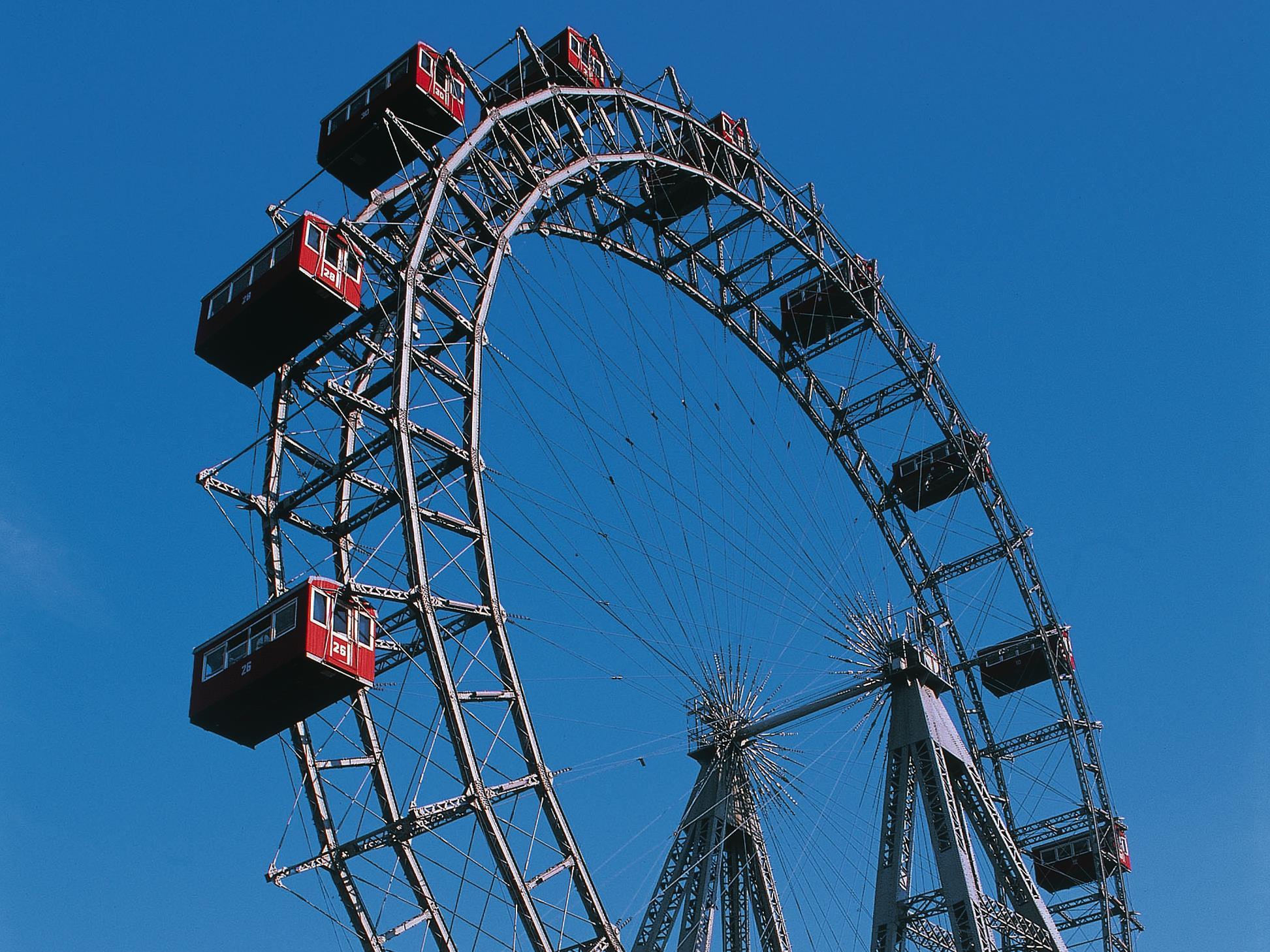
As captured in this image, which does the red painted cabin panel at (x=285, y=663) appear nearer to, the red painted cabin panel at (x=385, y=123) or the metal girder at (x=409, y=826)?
the metal girder at (x=409, y=826)

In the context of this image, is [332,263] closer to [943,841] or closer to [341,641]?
[341,641]

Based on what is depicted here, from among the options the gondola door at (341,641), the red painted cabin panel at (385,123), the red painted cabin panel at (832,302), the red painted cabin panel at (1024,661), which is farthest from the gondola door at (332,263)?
→ the red painted cabin panel at (1024,661)

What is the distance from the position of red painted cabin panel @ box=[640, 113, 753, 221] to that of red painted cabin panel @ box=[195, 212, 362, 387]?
34.2 ft

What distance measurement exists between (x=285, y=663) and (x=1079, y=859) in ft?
86.2

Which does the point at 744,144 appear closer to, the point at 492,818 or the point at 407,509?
the point at 407,509

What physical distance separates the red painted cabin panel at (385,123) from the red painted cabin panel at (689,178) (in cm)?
717

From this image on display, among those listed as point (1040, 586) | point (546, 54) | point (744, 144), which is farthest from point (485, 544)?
point (1040, 586)

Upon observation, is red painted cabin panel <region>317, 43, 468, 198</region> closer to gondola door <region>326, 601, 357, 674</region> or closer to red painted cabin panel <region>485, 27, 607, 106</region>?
red painted cabin panel <region>485, 27, 607, 106</region>

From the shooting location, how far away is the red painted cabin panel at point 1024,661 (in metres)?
43.8

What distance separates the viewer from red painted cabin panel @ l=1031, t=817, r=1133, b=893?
42.2m

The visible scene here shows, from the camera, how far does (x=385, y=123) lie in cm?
2866

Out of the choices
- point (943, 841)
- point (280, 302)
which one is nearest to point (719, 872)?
point (943, 841)

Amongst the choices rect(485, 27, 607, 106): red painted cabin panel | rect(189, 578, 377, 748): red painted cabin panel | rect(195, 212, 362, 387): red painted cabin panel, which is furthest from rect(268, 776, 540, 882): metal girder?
rect(485, 27, 607, 106): red painted cabin panel

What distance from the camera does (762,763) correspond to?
1205 inches
